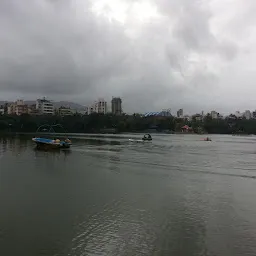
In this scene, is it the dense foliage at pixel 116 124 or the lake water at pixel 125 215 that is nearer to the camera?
the lake water at pixel 125 215

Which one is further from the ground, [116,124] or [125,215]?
→ [116,124]

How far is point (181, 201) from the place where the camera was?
1730 centimetres

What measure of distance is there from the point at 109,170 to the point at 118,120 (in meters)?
140

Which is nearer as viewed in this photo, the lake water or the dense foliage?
the lake water

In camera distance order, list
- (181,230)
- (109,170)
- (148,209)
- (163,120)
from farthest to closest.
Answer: (163,120), (109,170), (148,209), (181,230)

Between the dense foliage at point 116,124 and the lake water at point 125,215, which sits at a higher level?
the dense foliage at point 116,124

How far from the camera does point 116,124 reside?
6407 inches

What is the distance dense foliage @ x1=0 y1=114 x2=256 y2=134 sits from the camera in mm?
136375

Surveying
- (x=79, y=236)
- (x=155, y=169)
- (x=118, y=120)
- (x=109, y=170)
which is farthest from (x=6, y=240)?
(x=118, y=120)

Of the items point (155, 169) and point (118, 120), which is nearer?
point (155, 169)

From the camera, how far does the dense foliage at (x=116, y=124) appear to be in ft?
447

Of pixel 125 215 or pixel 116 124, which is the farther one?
pixel 116 124

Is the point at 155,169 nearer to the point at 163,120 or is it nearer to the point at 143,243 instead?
the point at 143,243

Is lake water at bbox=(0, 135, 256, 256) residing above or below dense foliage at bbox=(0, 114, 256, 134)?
below
